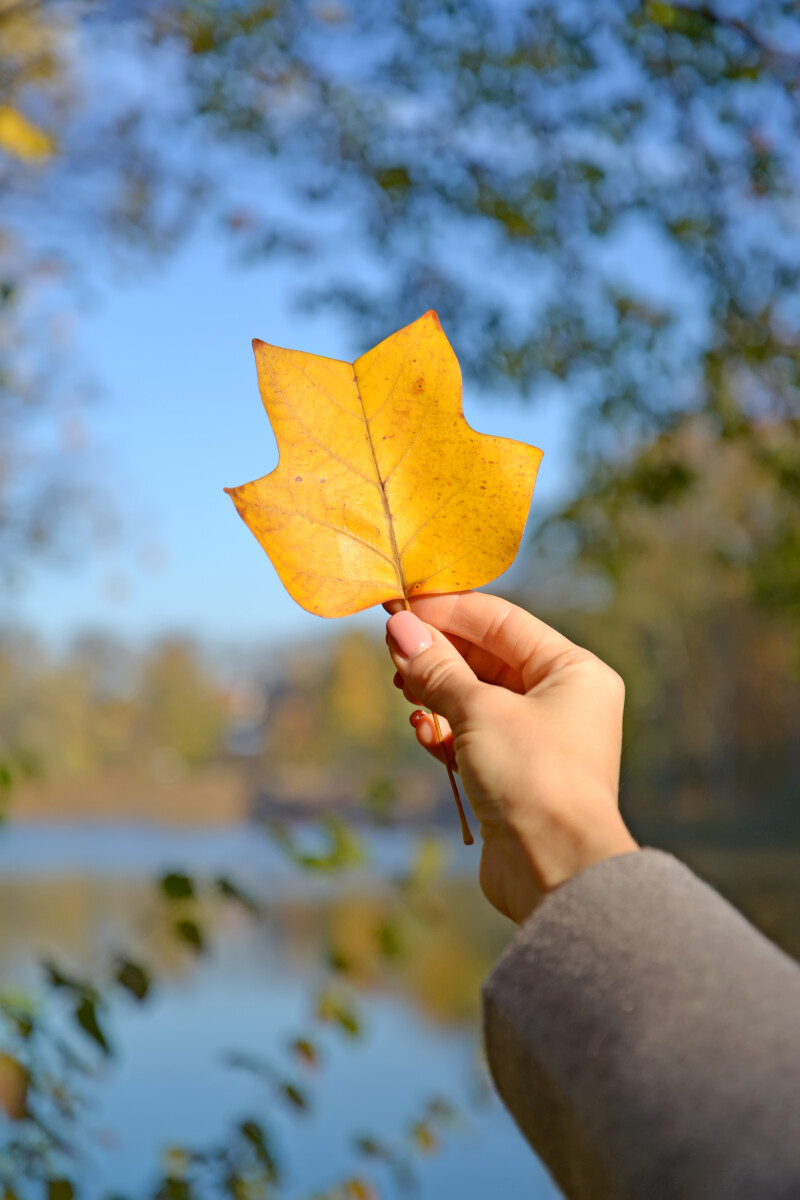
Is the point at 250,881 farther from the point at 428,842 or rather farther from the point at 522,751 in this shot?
the point at 522,751

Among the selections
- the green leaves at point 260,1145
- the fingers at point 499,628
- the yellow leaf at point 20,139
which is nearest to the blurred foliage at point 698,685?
the yellow leaf at point 20,139

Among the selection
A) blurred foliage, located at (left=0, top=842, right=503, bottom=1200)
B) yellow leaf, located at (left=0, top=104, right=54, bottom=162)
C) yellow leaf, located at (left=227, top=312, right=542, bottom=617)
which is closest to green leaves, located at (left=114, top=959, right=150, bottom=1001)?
blurred foliage, located at (left=0, top=842, right=503, bottom=1200)

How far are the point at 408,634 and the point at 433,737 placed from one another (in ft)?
0.29

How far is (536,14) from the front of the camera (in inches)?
102

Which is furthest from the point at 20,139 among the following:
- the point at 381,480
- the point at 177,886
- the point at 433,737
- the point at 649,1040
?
the point at 649,1040

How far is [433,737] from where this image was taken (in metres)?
0.72

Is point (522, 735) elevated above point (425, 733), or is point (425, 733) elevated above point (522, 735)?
point (522, 735)

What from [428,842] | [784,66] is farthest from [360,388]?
[784,66]

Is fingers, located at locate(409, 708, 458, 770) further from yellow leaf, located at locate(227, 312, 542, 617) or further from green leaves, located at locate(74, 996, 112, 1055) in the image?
green leaves, located at locate(74, 996, 112, 1055)

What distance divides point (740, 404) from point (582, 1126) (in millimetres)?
2857

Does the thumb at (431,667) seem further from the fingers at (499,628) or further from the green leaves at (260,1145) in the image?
the green leaves at (260,1145)

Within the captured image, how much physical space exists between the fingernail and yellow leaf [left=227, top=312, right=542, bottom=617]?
1.0 inches

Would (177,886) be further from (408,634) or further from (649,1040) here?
(649,1040)

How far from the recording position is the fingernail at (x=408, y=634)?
684 millimetres
